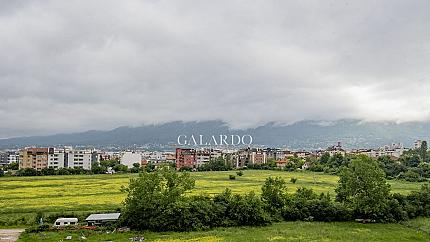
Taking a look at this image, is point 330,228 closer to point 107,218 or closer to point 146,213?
point 146,213

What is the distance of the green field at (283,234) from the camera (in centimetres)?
3406

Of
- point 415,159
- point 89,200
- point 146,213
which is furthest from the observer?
point 415,159

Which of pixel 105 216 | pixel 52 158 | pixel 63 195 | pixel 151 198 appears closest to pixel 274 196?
pixel 151 198

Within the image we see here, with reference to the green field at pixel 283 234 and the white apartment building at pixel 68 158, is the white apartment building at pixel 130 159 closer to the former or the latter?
the white apartment building at pixel 68 158

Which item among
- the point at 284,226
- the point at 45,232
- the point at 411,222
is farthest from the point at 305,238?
the point at 45,232

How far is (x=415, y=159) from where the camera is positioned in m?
105

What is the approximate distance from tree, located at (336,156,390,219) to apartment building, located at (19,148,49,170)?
→ 93361 millimetres

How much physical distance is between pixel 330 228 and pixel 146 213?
1522 cm

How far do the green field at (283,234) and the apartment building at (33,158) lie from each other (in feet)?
294

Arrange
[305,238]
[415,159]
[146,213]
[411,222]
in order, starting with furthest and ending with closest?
[415,159] → [411,222] → [146,213] → [305,238]

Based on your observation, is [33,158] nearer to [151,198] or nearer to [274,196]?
[151,198]

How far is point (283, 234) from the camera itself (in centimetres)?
3575

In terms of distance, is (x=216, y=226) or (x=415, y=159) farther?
(x=415, y=159)

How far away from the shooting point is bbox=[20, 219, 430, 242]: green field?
34.1 metres
